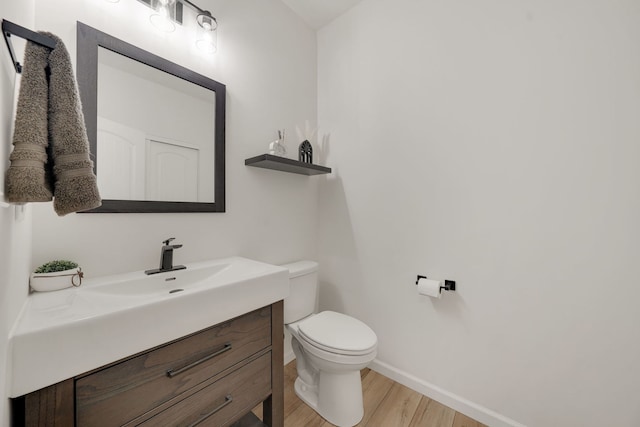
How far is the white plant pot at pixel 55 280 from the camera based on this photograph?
0.87m

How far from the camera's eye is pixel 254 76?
5.48 ft

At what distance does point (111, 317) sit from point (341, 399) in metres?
1.20

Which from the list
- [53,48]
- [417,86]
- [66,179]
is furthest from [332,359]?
[417,86]

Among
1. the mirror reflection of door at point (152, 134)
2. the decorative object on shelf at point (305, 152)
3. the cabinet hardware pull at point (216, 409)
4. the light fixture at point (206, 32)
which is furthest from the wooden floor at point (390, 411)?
the light fixture at point (206, 32)

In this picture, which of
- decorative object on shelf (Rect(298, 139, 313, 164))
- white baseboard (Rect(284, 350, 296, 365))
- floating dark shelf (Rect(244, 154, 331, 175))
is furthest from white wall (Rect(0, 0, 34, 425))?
white baseboard (Rect(284, 350, 296, 365))

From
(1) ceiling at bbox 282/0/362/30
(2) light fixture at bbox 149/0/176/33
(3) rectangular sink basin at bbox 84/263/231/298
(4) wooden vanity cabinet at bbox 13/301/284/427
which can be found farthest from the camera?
(1) ceiling at bbox 282/0/362/30

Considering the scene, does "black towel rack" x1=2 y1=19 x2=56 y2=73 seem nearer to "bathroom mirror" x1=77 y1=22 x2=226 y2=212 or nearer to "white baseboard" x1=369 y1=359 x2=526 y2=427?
"bathroom mirror" x1=77 y1=22 x2=226 y2=212

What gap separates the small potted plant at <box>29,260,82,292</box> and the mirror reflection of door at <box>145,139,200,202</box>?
15.6 inches

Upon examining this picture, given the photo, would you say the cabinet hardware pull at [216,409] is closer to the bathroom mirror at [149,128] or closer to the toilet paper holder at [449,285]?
the bathroom mirror at [149,128]

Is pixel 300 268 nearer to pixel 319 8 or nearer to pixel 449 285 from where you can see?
pixel 449 285

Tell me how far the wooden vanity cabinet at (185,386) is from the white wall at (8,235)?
10 cm

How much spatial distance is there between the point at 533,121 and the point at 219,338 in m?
1.73

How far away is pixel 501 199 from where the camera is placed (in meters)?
1.33

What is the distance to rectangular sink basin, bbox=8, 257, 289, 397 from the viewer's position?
Answer: 59cm
